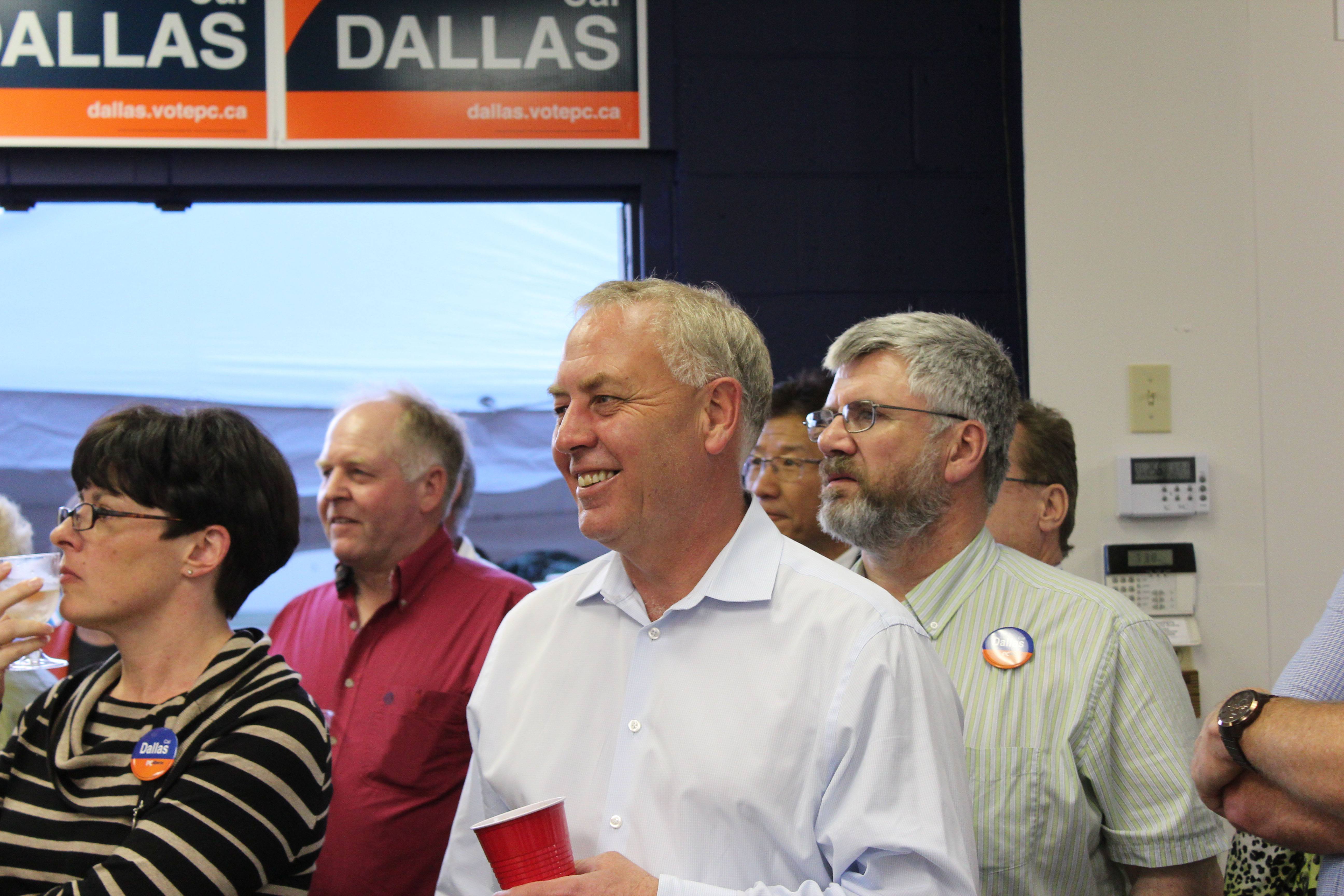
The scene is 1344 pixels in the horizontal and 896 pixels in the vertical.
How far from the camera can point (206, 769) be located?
1.33 m

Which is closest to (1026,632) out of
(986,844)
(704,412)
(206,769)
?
(986,844)

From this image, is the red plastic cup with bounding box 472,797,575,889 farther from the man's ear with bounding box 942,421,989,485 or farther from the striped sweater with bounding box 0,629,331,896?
the man's ear with bounding box 942,421,989,485

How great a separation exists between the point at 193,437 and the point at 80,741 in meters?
0.42

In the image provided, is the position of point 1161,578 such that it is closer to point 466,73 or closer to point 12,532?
point 466,73

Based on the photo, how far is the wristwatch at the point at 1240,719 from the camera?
3.84ft

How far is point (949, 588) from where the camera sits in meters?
1.71

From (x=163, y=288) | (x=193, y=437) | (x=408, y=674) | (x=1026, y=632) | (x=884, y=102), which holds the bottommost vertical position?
(x=408, y=674)

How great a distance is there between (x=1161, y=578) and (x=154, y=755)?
230cm

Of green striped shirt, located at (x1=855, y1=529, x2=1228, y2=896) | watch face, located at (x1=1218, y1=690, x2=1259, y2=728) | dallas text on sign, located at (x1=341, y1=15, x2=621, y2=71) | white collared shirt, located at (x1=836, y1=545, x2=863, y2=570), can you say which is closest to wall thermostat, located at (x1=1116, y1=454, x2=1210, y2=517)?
white collared shirt, located at (x1=836, y1=545, x2=863, y2=570)

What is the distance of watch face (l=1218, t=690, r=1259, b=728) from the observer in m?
1.17

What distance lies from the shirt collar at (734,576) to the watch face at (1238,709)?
0.51m

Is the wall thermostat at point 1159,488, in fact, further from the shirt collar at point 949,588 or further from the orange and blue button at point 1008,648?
the orange and blue button at point 1008,648

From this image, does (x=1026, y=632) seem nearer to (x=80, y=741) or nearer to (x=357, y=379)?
(x=80, y=741)

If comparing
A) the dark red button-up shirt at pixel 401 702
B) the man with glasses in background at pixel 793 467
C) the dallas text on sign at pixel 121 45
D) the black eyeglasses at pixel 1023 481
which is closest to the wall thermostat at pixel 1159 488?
the black eyeglasses at pixel 1023 481
